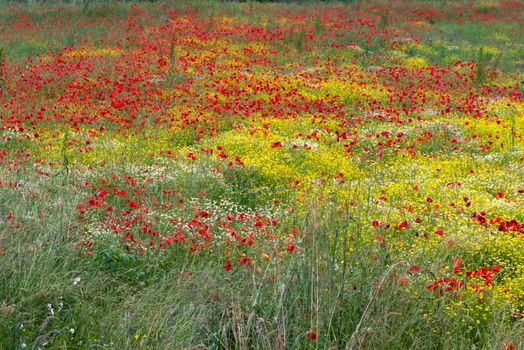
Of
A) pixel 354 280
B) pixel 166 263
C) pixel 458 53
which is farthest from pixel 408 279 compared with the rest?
pixel 458 53

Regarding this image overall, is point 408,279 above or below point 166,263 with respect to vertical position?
above

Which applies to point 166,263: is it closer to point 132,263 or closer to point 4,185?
point 132,263

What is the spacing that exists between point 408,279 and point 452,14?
2307 cm

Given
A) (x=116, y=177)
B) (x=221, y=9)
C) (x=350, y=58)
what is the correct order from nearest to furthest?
(x=116, y=177) < (x=350, y=58) < (x=221, y=9)

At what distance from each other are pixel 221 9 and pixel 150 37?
5.65m

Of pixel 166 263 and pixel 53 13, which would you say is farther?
pixel 53 13

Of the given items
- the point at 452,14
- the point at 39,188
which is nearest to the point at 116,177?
the point at 39,188

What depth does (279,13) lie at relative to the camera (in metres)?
22.7

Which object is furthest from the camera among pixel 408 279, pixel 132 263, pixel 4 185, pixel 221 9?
pixel 221 9

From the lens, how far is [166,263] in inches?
211

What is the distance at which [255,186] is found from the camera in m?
8.16

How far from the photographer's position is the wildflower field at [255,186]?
13.7ft

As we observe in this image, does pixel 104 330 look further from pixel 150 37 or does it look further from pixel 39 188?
pixel 150 37

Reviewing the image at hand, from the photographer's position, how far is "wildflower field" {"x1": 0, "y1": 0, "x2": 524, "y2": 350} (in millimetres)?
4172
